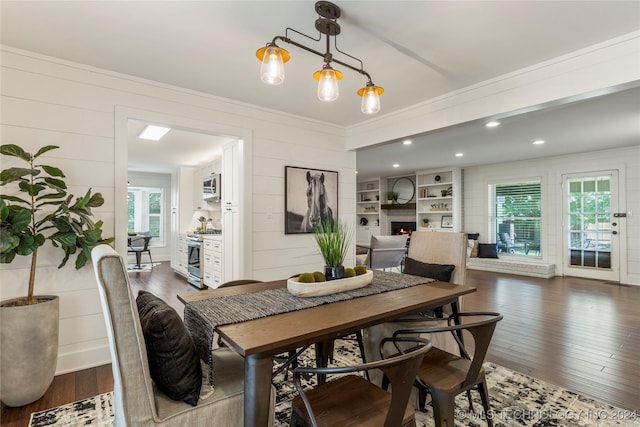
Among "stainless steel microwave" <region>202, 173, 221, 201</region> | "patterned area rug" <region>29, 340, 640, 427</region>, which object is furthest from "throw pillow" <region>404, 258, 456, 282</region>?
"stainless steel microwave" <region>202, 173, 221, 201</region>

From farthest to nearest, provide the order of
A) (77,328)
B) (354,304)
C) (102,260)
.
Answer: (77,328)
(354,304)
(102,260)

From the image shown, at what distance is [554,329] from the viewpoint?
11.1 ft

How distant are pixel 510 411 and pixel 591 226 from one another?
591 cm

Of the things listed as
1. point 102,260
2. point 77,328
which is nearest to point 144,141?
point 77,328

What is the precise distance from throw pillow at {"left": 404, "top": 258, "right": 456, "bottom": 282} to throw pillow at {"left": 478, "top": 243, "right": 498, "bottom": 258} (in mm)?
5452

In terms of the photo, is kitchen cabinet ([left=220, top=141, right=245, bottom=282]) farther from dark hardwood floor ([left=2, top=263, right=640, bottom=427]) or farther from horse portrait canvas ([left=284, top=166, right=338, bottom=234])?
dark hardwood floor ([left=2, top=263, right=640, bottom=427])

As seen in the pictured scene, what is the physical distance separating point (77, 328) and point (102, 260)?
6.98 ft

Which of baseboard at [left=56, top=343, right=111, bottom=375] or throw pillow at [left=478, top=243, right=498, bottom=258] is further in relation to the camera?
throw pillow at [left=478, top=243, right=498, bottom=258]

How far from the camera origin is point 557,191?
651cm

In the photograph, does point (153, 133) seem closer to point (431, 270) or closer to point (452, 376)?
point (431, 270)

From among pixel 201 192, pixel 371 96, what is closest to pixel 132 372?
pixel 371 96

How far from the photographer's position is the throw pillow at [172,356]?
120cm

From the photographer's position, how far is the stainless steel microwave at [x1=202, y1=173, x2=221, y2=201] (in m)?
6.00

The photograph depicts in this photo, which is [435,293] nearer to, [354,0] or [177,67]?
[354,0]
